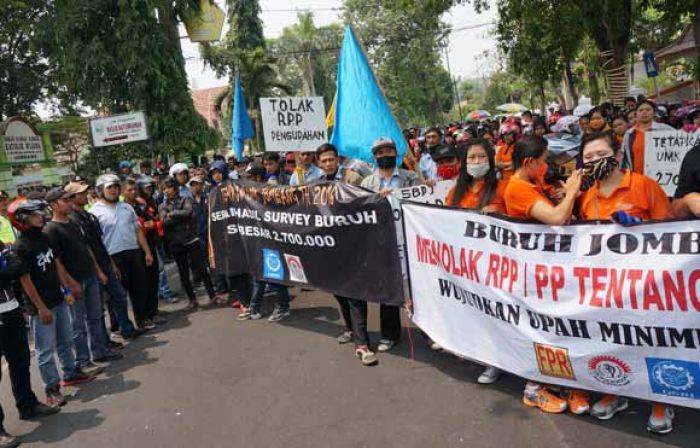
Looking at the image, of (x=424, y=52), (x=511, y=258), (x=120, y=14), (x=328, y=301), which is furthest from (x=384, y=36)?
(x=511, y=258)

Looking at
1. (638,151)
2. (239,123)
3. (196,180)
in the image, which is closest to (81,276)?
(196,180)

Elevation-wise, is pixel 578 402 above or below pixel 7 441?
above

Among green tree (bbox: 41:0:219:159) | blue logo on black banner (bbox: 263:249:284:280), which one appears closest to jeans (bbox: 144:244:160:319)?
blue logo on black banner (bbox: 263:249:284:280)

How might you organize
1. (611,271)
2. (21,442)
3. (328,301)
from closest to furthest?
(611,271) → (21,442) → (328,301)

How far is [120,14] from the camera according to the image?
15258mm

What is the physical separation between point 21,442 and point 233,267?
2813 millimetres

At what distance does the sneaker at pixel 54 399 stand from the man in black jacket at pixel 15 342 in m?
0.09

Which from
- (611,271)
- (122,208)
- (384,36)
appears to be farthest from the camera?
(384,36)

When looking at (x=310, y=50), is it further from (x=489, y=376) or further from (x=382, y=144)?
(x=489, y=376)

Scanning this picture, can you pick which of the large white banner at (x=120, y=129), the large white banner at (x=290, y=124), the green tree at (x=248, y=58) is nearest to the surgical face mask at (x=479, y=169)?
the large white banner at (x=290, y=124)

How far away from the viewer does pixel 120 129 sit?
1530 cm

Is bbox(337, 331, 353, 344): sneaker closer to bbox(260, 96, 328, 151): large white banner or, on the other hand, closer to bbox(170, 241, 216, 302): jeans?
bbox(260, 96, 328, 151): large white banner

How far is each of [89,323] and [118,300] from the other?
72cm

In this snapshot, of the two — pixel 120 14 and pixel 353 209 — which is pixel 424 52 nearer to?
pixel 120 14
